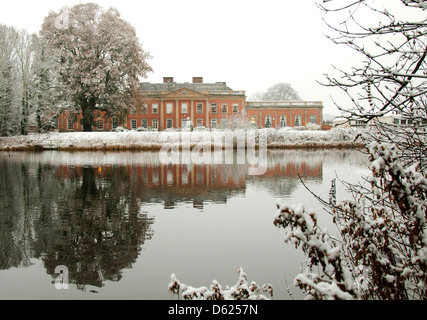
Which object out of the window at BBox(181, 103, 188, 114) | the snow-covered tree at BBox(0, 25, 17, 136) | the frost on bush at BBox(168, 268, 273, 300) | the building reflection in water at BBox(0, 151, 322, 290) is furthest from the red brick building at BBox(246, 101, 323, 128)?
the frost on bush at BBox(168, 268, 273, 300)

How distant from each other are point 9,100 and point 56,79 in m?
4.65

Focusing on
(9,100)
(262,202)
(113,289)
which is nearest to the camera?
(113,289)

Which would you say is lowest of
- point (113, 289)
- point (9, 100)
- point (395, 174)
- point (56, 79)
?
point (113, 289)

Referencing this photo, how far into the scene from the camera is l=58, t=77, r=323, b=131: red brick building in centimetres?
5809

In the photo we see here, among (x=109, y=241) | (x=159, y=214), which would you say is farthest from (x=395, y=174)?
(x=159, y=214)

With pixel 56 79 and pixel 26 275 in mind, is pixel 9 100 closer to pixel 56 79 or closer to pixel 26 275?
pixel 56 79

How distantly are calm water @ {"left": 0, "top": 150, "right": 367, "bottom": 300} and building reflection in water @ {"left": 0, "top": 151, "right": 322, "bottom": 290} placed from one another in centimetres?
2

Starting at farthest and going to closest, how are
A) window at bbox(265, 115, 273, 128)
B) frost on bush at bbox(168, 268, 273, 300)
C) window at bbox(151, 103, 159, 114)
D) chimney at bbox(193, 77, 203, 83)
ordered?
1. chimney at bbox(193, 77, 203, 83)
2. window at bbox(265, 115, 273, 128)
3. window at bbox(151, 103, 159, 114)
4. frost on bush at bbox(168, 268, 273, 300)

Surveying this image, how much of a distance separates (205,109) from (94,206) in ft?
165

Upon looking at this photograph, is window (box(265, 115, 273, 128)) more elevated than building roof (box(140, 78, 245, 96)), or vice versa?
building roof (box(140, 78, 245, 96))

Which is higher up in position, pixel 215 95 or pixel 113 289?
pixel 215 95

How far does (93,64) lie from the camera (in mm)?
36344

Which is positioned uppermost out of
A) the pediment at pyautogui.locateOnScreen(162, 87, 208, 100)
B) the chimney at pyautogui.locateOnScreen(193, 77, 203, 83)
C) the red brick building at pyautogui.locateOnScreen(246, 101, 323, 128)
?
the chimney at pyautogui.locateOnScreen(193, 77, 203, 83)

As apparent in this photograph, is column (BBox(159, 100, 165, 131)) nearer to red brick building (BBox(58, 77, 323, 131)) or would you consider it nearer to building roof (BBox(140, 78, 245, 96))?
red brick building (BBox(58, 77, 323, 131))
